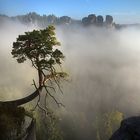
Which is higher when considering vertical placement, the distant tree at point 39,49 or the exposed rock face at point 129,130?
the distant tree at point 39,49

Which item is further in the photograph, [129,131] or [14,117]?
→ [14,117]

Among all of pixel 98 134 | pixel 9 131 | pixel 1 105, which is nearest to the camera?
pixel 9 131

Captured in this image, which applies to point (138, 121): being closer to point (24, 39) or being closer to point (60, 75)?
point (60, 75)

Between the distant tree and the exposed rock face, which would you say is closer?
the exposed rock face

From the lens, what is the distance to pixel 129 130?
31938mm

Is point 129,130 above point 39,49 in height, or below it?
below

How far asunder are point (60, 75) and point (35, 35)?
6225mm

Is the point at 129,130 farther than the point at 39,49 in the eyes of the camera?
No

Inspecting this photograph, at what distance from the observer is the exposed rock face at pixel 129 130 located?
31.4m

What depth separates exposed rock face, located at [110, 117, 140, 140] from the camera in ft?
103

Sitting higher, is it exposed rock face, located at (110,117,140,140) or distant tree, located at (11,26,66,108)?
distant tree, located at (11,26,66,108)

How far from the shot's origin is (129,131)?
105 ft

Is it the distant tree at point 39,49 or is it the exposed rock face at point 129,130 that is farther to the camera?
the distant tree at point 39,49

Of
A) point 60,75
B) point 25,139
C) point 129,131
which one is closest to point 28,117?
point 25,139
